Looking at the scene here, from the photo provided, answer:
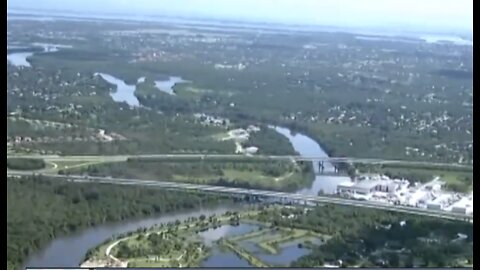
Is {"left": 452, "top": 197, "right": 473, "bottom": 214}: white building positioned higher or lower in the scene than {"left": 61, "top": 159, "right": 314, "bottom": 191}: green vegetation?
higher

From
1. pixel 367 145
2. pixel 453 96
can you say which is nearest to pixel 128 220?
pixel 367 145

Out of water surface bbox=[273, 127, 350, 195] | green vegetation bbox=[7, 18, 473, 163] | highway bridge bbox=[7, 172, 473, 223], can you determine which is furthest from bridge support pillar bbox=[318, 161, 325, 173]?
highway bridge bbox=[7, 172, 473, 223]

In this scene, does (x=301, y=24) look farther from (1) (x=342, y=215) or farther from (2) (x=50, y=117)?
(1) (x=342, y=215)

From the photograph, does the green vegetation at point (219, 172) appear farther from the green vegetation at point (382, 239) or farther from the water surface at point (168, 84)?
the water surface at point (168, 84)

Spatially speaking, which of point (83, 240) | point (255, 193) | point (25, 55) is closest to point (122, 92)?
point (25, 55)

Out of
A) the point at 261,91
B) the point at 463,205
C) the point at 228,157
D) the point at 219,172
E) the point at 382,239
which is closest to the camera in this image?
the point at 382,239

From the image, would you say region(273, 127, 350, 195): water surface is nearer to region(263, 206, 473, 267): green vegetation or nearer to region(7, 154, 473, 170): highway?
region(7, 154, 473, 170): highway

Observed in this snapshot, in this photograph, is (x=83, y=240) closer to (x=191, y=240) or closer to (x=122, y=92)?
(x=191, y=240)
